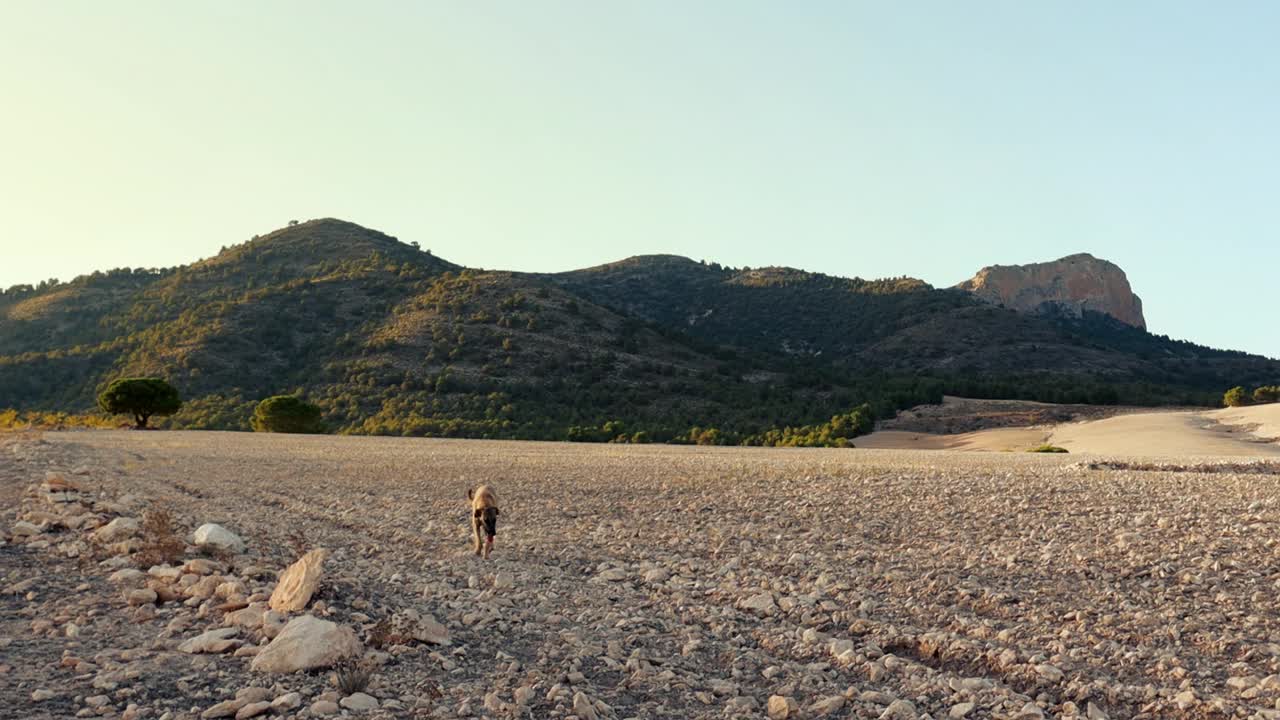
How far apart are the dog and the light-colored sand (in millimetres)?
33601

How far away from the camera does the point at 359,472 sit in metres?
29.1

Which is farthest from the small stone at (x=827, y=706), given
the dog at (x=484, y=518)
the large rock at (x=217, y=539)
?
the large rock at (x=217, y=539)

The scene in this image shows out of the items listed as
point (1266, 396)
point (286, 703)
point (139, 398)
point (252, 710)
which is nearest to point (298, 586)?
point (286, 703)

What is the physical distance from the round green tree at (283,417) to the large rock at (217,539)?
51.4 metres

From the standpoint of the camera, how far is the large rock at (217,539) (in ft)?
40.2

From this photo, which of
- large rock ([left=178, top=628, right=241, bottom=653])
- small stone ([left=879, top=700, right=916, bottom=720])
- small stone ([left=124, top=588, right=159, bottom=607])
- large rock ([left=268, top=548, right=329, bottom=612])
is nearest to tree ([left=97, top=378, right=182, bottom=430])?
small stone ([left=124, top=588, right=159, bottom=607])

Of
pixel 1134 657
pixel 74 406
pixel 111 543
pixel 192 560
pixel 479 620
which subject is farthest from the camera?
pixel 74 406

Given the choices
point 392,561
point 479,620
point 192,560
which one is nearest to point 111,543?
point 192,560

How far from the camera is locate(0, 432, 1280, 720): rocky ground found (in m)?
7.09

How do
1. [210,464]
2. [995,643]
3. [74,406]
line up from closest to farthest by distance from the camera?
[995,643]
[210,464]
[74,406]

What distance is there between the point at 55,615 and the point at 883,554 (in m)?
9.98

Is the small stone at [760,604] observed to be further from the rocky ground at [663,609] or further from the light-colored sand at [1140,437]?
the light-colored sand at [1140,437]

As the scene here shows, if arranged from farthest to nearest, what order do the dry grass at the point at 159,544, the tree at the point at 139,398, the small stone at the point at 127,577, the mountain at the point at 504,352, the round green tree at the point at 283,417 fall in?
the mountain at the point at 504,352, the round green tree at the point at 283,417, the tree at the point at 139,398, the dry grass at the point at 159,544, the small stone at the point at 127,577

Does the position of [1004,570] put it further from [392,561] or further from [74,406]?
[74,406]
